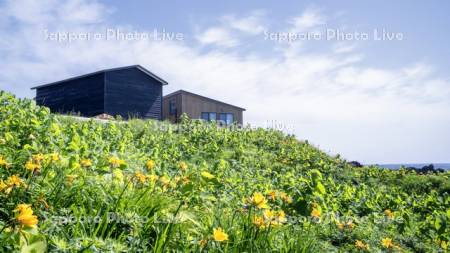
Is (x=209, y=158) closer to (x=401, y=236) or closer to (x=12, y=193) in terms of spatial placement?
(x=401, y=236)

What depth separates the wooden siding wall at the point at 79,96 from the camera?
89.6 ft

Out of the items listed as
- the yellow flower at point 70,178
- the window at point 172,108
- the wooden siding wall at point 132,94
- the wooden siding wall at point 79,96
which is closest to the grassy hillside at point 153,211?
the yellow flower at point 70,178

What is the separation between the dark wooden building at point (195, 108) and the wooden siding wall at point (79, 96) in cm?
789

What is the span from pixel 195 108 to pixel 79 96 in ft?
35.3

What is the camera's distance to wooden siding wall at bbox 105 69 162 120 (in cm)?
2706

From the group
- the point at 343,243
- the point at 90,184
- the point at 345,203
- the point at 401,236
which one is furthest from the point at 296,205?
the point at 90,184

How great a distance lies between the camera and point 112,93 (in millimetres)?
27078

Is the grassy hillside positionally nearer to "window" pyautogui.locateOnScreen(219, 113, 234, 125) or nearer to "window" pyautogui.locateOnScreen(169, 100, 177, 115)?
"window" pyautogui.locateOnScreen(169, 100, 177, 115)

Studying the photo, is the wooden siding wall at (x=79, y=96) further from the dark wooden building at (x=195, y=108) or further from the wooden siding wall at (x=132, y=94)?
the dark wooden building at (x=195, y=108)

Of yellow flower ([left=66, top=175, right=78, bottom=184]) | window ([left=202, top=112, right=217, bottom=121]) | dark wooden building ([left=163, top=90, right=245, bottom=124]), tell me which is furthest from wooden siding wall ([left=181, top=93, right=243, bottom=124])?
yellow flower ([left=66, top=175, right=78, bottom=184])

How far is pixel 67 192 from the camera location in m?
3.03

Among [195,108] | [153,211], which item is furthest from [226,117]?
[153,211]

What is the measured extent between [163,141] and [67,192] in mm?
7426

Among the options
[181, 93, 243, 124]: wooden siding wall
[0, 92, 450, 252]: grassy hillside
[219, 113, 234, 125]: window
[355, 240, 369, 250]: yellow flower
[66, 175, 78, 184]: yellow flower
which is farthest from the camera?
[219, 113, 234, 125]: window
